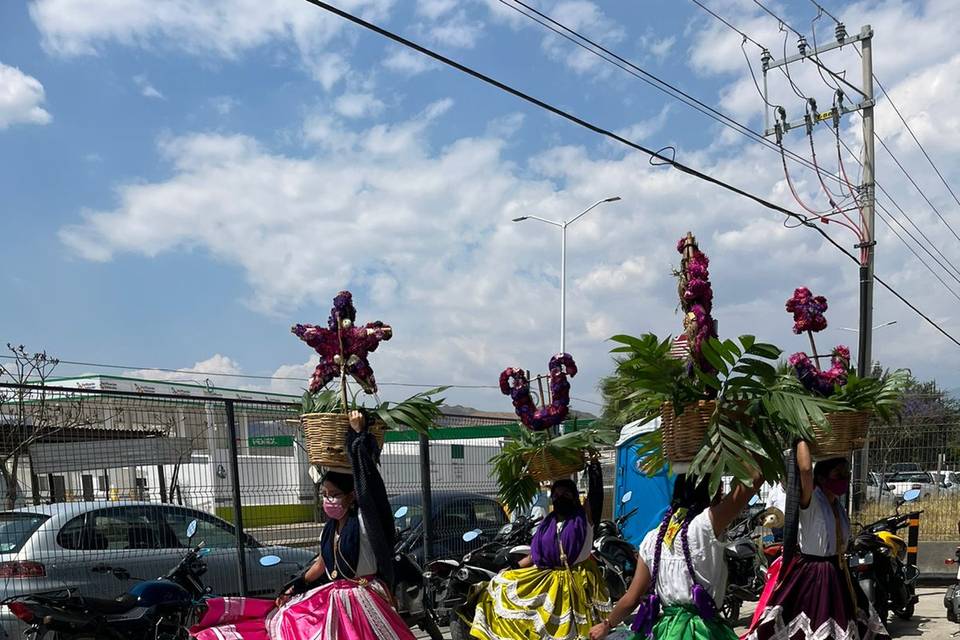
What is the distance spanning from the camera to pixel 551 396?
6758 mm

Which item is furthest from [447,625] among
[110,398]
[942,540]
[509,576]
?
[942,540]

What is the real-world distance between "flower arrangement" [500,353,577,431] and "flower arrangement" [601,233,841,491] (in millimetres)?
2079

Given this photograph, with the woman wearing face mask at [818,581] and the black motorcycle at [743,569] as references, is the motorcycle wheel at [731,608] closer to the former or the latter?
the black motorcycle at [743,569]

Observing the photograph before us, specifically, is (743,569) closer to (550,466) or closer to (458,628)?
(458,628)

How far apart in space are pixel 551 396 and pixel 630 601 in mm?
2449

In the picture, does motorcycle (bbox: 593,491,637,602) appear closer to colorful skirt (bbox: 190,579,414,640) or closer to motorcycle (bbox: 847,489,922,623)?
motorcycle (bbox: 847,489,922,623)

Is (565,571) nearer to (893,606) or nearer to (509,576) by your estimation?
(509,576)

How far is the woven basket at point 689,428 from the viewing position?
4.37 meters

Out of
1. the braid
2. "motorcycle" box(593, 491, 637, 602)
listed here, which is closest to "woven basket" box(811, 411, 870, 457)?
the braid

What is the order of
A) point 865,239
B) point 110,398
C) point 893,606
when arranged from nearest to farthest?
point 110,398 → point 893,606 → point 865,239

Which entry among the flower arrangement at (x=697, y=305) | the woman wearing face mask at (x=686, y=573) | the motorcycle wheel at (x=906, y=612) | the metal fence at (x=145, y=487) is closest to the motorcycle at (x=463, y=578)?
the metal fence at (x=145, y=487)

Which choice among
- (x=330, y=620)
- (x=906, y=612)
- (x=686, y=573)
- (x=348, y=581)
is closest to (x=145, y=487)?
(x=348, y=581)

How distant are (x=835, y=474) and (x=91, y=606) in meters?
5.02

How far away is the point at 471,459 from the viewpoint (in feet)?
38.8
